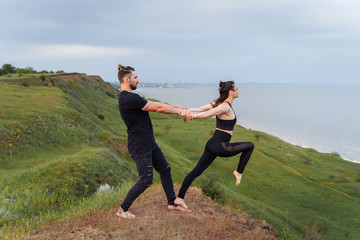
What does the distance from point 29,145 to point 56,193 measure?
326 inches

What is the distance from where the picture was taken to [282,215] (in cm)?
2652

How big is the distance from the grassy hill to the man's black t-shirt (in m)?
2.49

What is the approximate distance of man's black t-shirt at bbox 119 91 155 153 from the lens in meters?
6.13

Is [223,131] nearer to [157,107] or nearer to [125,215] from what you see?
[157,107]

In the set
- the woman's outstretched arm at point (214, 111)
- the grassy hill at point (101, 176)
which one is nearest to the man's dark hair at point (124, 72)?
the woman's outstretched arm at point (214, 111)

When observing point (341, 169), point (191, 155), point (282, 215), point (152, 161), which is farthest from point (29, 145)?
point (341, 169)

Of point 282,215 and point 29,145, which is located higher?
point 29,145

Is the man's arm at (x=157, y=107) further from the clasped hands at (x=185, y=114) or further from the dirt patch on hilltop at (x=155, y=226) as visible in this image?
the dirt patch on hilltop at (x=155, y=226)

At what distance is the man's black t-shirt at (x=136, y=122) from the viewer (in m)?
6.13

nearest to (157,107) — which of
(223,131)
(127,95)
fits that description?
(127,95)

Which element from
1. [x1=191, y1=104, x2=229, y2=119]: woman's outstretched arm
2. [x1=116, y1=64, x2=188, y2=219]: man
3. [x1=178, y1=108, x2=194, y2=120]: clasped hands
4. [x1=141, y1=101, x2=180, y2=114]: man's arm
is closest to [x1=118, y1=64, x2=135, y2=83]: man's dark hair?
[x1=116, y1=64, x2=188, y2=219]: man

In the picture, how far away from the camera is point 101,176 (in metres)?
13.7

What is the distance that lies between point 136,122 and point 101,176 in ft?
27.7

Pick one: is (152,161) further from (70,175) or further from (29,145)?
(29,145)
